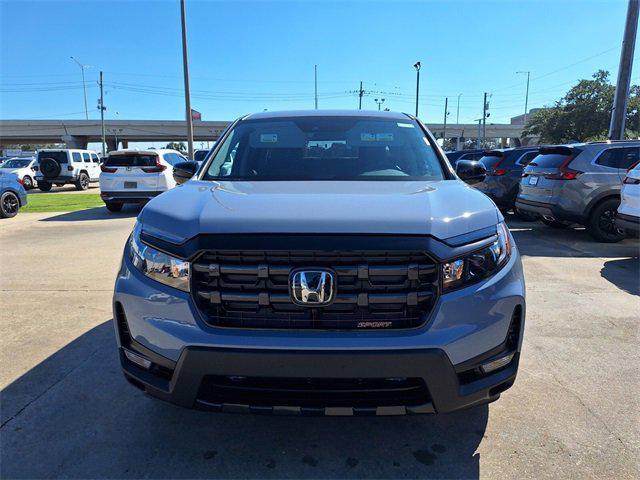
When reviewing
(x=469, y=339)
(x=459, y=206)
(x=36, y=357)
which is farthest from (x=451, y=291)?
(x=36, y=357)

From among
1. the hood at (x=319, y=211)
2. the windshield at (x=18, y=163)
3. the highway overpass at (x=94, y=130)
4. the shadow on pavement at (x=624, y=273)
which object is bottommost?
the shadow on pavement at (x=624, y=273)

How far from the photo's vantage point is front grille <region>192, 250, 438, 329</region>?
2.07 meters

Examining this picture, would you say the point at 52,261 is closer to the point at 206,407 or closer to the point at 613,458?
the point at 206,407

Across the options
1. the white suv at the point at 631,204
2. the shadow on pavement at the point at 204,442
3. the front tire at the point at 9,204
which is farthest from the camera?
the front tire at the point at 9,204

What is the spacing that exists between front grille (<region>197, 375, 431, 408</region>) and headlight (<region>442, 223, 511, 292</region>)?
483 mm

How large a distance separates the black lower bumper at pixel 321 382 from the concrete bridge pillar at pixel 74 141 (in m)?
88.0

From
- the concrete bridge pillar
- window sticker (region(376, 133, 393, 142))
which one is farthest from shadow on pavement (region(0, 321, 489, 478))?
the concrete bridge pillar

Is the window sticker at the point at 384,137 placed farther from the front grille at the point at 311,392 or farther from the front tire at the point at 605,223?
the front tire at the point at 605,223

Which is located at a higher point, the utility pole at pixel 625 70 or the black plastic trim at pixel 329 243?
the utility pole at pixel 625 70

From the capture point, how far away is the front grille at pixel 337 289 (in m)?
2.07

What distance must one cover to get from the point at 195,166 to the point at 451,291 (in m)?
2.52

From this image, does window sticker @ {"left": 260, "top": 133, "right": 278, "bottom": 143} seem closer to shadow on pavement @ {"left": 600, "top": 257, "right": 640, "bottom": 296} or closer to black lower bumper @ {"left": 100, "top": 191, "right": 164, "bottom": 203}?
shadow on pavement @ {"left": 600, "top": 257, "right": 640, "bottom": 296}

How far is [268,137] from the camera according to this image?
3.69m

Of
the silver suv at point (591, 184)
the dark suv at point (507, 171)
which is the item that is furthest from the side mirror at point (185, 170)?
the dark suv at point (507, 171)
